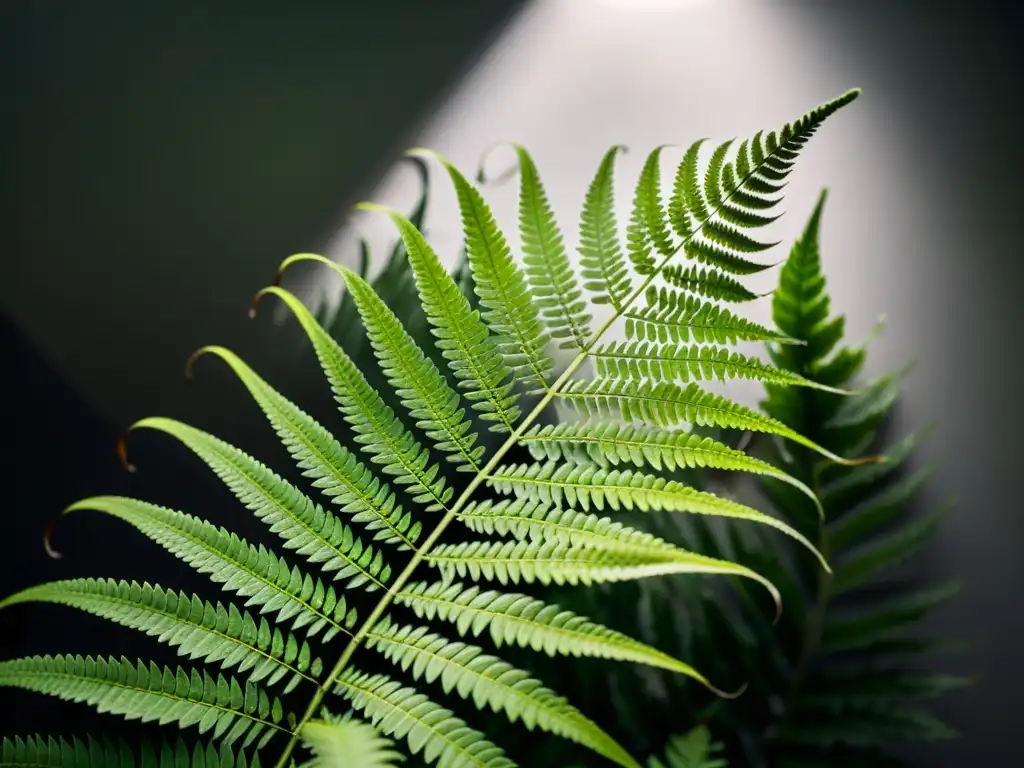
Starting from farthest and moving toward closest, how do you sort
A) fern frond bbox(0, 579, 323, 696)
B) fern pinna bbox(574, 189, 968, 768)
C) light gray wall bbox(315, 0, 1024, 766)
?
light gray wall bbox(315, 0, 1024, 766) → fern pinna bbox(574, 189, 968, 768) → fern frond bbox(0, 579, 323, 696)

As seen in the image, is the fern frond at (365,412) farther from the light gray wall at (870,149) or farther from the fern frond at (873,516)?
the fern frond at (873,516)

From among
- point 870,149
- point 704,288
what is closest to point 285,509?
point 704,288

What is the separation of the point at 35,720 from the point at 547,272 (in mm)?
682

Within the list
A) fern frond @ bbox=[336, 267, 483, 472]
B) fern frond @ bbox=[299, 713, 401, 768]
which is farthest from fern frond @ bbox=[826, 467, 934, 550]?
fern frond @ bbox=[299, 713, 401, 768]

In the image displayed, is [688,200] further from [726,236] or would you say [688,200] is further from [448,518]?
[448,518]

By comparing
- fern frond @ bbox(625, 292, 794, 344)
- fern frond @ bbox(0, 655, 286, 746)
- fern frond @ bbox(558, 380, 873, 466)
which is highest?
fern frond @ bbox(625, 292, 794, 344)

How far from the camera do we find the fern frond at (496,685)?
0.48 meters

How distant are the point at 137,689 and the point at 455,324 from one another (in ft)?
1.16

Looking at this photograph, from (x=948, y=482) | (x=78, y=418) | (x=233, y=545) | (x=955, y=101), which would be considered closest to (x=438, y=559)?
(x=233, y=545)

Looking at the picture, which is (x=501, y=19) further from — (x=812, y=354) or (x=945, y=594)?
(x=945, y=594)

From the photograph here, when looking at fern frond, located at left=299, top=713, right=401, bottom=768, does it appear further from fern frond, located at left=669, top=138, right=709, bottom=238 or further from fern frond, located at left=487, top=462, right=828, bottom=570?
fern frond, located at left=669, top=138, right=709, bottom=238

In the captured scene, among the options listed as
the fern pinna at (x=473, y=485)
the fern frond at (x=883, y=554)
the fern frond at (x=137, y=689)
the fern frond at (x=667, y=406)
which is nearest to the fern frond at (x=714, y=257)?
the fern pinna at (x=473, y=485)

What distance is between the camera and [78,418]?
82 cm

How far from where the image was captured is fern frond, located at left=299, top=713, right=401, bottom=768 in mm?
447
